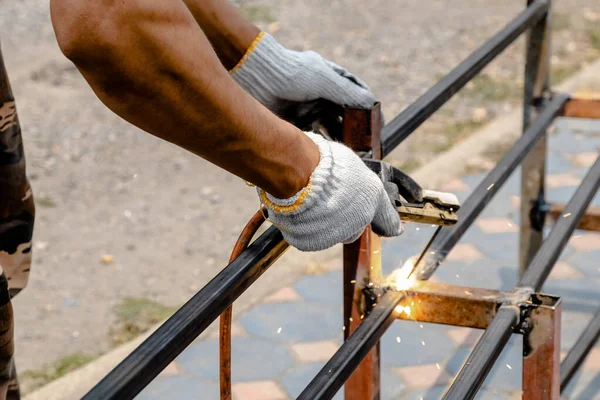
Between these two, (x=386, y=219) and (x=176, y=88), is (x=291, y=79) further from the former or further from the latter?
(x=176, y=88)

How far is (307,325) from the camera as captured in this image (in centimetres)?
331

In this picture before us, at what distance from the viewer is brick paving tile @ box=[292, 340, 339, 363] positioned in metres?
3.12

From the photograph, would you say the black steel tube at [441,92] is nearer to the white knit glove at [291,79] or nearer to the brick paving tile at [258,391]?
the white knit glove at [291,79]

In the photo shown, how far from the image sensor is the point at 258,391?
2.96 meters

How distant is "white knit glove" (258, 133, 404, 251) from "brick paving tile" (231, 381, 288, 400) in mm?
1612

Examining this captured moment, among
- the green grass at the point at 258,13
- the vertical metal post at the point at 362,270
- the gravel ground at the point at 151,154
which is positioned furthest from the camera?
the green grass at the point at 258,13

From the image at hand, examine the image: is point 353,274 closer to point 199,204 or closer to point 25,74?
point 199,204

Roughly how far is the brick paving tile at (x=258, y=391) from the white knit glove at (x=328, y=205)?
5.29 ft

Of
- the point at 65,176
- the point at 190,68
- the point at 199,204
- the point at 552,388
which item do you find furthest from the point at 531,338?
the point at 65,176

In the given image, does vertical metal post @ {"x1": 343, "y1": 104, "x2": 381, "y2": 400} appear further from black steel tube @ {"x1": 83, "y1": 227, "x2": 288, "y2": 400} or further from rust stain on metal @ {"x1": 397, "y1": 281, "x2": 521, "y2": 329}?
black steel tube @ {"x1": 83, "y1": 227, "x2": 288, "y2": 400}

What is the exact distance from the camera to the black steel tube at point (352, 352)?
57.9 inches

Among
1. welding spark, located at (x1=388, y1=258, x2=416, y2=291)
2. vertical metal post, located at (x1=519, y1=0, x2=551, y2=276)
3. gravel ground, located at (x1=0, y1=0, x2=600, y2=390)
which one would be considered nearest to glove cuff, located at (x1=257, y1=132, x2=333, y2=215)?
welding spark, located at (x1=388, y1=258, x2=416, y2=291)

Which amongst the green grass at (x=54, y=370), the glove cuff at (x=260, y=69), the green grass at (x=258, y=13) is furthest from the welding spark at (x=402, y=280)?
the green grass at (x=258, y=13)

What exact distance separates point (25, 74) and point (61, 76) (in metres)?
0.20
